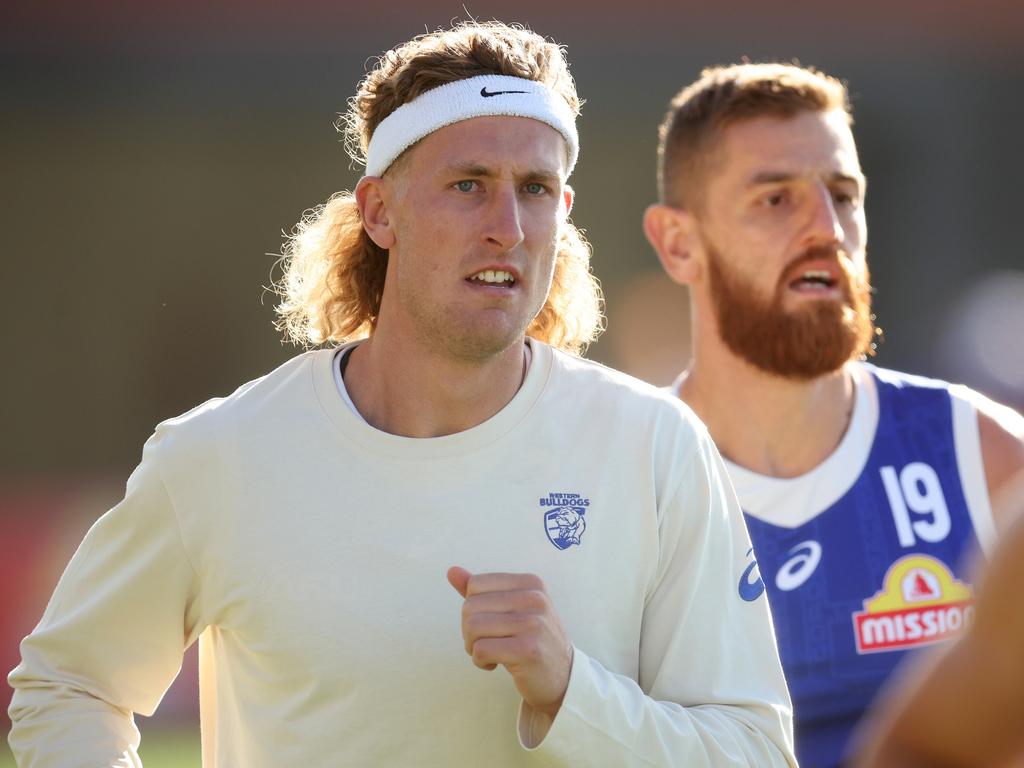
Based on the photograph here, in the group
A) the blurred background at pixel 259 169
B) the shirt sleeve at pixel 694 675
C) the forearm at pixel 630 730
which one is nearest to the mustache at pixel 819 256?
the shirt sleeve at pixel 694 675

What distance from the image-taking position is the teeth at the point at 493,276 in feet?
9.98

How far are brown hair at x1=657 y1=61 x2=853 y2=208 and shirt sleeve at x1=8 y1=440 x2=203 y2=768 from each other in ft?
→ 6.96

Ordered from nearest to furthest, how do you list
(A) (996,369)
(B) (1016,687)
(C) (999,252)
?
(B) (1016,687) < (A) (996,369) < (C) (999,252)

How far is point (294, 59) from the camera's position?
44.4 ft

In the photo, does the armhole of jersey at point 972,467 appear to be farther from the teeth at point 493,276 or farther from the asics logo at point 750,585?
the teeth at point 493,276

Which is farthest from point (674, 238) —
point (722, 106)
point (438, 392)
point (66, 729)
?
point (66, 729)

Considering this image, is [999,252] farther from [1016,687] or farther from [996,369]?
[1016,687]

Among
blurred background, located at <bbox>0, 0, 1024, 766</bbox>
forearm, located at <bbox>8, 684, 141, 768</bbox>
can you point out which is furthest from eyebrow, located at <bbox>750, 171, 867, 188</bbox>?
blurred background, located at <bbox>0, 0, 1024, 766</bbox>

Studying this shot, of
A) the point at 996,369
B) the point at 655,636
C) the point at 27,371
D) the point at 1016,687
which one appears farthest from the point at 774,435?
the point at 27,371

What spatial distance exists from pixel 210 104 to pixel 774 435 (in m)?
10.4

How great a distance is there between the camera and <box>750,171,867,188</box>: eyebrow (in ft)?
13.9

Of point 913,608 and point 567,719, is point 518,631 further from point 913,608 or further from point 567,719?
point 913,608

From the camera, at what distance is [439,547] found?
2.87 metres

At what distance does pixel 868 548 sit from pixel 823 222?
0.91 m
